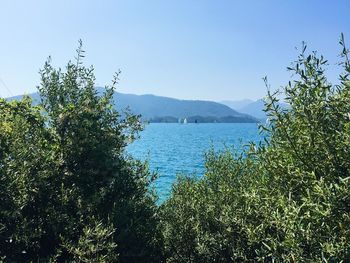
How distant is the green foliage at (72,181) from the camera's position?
41.0 feet

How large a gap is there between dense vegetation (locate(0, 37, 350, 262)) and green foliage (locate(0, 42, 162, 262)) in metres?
0.05

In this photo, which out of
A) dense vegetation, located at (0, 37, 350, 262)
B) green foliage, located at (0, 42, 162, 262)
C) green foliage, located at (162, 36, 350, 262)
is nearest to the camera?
green foliage, located at (162, 36, 350, 262)

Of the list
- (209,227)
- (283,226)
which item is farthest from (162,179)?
(283,226)

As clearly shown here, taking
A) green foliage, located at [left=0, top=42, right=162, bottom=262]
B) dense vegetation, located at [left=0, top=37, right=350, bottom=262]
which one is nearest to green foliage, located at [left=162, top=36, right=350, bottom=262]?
dense vegetation, located at [left=0, top=37, right=350, bottom=262]

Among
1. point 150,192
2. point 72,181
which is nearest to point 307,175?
point 72,181

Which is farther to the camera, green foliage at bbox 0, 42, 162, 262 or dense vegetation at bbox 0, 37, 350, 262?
green foliage at bbox 0, 42, 162, 262

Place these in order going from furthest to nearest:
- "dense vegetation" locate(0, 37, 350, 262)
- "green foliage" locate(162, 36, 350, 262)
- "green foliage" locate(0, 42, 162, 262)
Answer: "green foliage" locate(0, 42, 162, 262), "dense vegetation" locate(0, 37, 350, 262), "green foliage" locate(162, 36, 350, 262)

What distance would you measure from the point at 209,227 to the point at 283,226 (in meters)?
7.46

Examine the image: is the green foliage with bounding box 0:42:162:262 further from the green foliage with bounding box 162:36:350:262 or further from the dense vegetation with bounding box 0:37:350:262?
the green foliage with bounding box 162:36:350:262

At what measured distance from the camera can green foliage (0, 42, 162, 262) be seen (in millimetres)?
12492

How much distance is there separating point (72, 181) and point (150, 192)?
5502 mm

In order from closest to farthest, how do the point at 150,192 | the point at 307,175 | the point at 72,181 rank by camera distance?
the point at 307,175, the point at 72,181, the point at 150,192

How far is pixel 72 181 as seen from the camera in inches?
588

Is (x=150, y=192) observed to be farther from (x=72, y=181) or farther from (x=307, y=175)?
(x=307, y=175)
